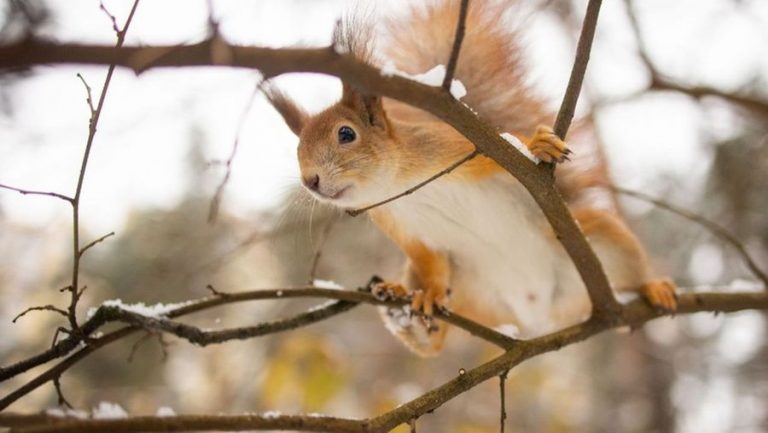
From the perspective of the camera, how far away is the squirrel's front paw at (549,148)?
4.27 ft

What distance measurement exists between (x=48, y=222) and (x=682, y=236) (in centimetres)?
313

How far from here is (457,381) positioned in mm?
1210

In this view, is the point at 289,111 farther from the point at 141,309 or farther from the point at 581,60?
the point at 581,60

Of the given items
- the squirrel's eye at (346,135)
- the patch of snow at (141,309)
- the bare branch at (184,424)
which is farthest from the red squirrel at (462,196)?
the bare branch at (184,424)

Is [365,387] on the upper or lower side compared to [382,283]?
upper

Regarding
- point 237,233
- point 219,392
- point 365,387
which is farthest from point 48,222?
point 365,387

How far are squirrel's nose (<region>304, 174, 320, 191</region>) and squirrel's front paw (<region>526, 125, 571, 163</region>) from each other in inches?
18.4

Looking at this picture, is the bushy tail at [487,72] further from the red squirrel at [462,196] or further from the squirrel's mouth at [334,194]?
the squirrel's mouth at [334,194]

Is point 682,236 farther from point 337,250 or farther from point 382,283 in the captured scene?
point 382,283

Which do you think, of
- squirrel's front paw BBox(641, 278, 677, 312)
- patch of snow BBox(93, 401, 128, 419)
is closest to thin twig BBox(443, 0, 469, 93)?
patch of snow BBox(93, 401, 128, 419)

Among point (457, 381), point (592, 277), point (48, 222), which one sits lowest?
point (457, 381)

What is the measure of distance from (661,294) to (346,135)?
2.96 feet

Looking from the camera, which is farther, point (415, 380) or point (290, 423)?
point (415, 380)

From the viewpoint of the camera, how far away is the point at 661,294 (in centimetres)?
188
